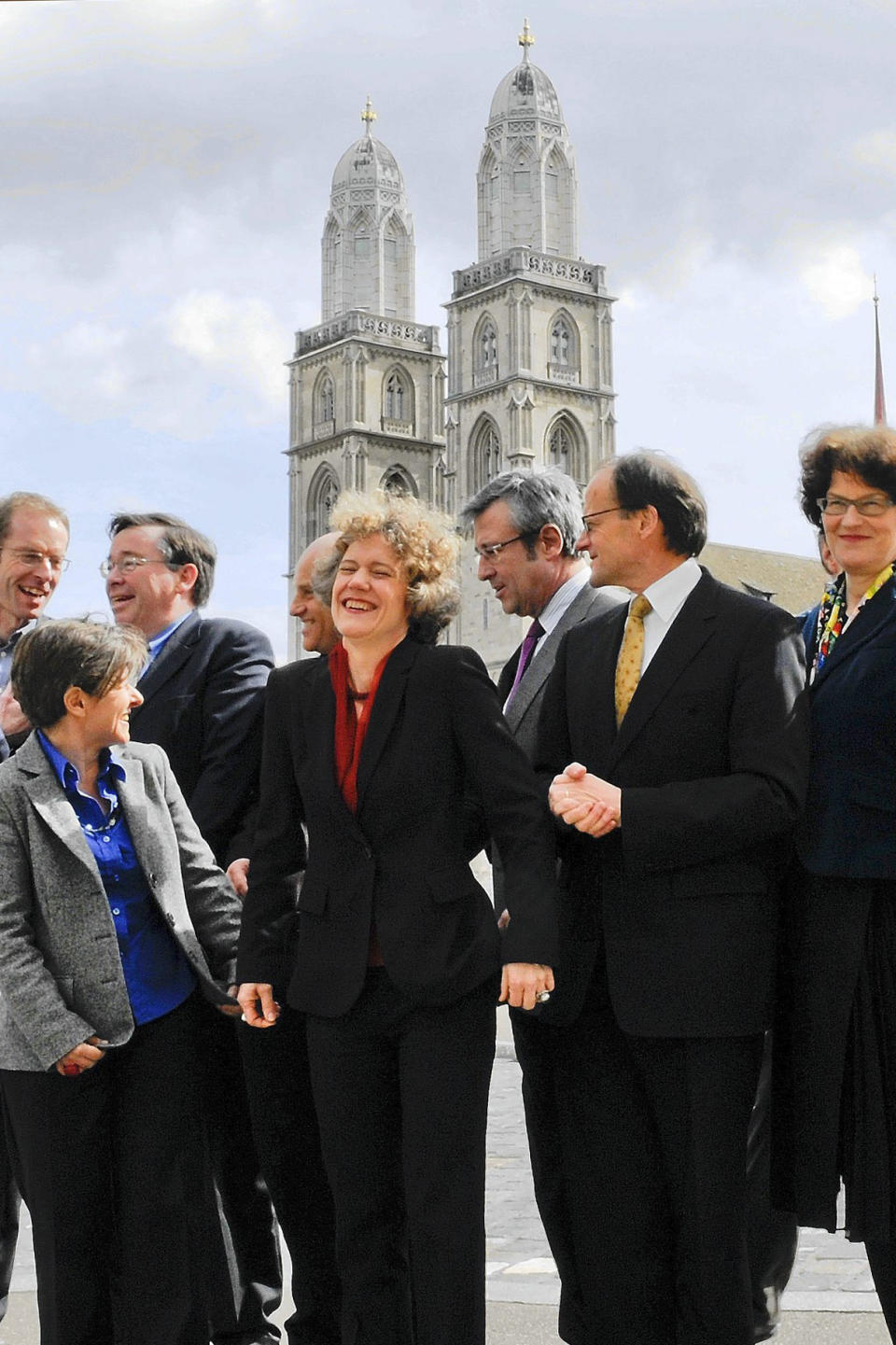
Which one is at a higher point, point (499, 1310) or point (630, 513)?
point (630, 513)

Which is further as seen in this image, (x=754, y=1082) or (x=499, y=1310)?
(x=499, y=1310)

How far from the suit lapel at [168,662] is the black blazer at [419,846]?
A: 3.36ft

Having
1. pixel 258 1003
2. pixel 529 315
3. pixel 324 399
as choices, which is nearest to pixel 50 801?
pixel 258 1003

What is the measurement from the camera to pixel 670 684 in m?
4.07

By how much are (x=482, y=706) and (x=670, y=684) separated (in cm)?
43

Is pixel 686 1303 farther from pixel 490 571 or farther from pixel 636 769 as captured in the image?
pixel 490 571

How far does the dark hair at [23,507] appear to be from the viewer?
17.9 feet

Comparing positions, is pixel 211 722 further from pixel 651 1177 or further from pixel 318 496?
pixel 318 496

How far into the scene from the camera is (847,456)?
4141 millimetres

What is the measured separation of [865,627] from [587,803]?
0.80 metres

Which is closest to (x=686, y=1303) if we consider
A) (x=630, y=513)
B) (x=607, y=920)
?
(x=607, y=920)

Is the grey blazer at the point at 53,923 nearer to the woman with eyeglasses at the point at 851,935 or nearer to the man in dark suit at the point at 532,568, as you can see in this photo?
the man in dark suit at the point at 532,568

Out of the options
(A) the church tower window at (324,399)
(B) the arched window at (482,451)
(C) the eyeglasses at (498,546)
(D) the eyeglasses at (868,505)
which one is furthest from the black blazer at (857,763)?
(A) the church tower window at (324,399)

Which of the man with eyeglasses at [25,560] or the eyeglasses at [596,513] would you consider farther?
the man with eyeglasses at [25,560]
